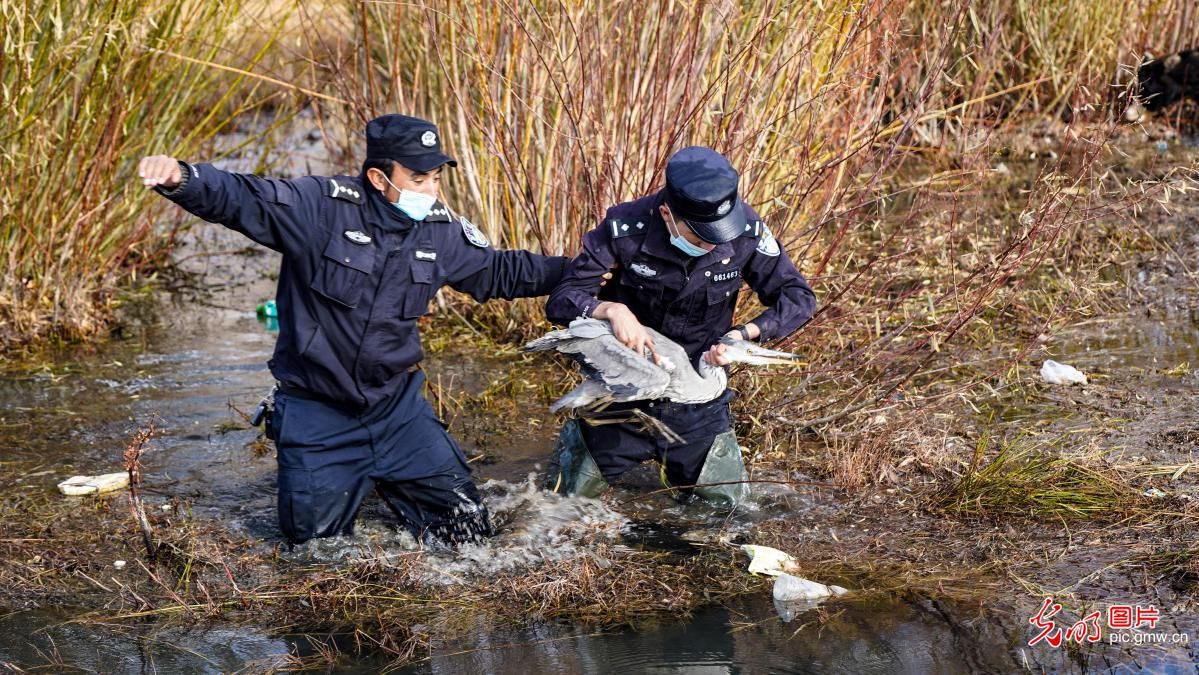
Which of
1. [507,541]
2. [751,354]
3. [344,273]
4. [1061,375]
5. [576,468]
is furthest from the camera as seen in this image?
[1061,375]

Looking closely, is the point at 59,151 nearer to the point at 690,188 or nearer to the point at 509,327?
the point at 509,327

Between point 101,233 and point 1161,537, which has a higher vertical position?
point 101,233

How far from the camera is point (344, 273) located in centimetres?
389

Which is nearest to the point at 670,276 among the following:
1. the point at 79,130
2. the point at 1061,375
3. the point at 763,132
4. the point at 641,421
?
the point at 641,421

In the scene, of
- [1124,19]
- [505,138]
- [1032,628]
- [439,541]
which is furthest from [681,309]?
[1124,19]

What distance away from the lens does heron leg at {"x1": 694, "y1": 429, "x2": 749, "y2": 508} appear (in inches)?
173

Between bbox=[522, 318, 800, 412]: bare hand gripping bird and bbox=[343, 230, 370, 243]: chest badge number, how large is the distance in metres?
0.66

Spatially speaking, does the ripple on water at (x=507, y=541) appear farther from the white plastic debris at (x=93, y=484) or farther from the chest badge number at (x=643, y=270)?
the white plastic debris at (x=93, y=484)

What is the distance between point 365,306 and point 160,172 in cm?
74

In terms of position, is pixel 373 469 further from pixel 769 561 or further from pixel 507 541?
pixel 769 561

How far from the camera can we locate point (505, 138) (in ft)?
19.4

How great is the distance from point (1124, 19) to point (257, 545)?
26.5 feet

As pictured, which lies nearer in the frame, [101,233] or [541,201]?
[541,201]

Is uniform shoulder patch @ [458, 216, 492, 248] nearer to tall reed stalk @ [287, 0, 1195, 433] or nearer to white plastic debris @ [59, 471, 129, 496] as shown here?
tall reed stalk @ [287, 0, 1195, 433]
